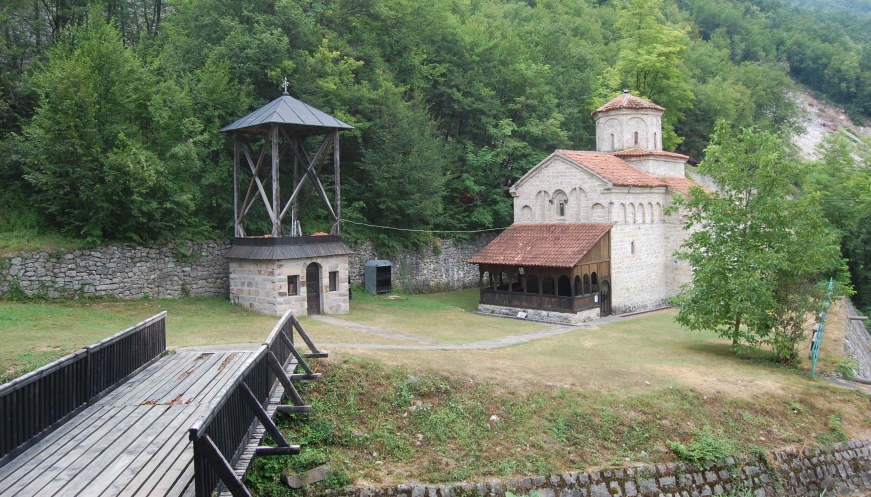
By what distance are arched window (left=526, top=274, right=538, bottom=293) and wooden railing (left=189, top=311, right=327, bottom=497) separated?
53.2 feet

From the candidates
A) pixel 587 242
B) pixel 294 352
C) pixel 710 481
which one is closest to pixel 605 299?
pixel 587 242

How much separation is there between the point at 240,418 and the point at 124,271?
14.6 m

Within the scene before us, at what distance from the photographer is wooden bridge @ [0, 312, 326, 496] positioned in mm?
5617

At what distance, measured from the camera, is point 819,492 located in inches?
465

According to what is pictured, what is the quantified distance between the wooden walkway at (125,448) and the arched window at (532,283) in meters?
18.1

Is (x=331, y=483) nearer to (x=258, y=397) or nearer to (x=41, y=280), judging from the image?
(x=258, y=397)

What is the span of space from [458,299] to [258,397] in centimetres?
1968

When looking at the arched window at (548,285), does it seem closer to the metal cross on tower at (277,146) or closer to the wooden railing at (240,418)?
the metal cross on tower at (277,146)

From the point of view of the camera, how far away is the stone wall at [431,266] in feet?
85.5

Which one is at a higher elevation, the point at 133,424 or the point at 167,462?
the point at 133,424

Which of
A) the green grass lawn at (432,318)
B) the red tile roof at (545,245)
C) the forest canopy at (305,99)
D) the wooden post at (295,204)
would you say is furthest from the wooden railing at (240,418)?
the red tile roof at (545,245)

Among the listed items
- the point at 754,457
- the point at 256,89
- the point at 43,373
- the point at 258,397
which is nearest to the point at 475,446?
the point at 258,397

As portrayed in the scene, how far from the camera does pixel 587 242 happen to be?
2297 cm

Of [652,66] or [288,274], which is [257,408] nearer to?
[288,274]
